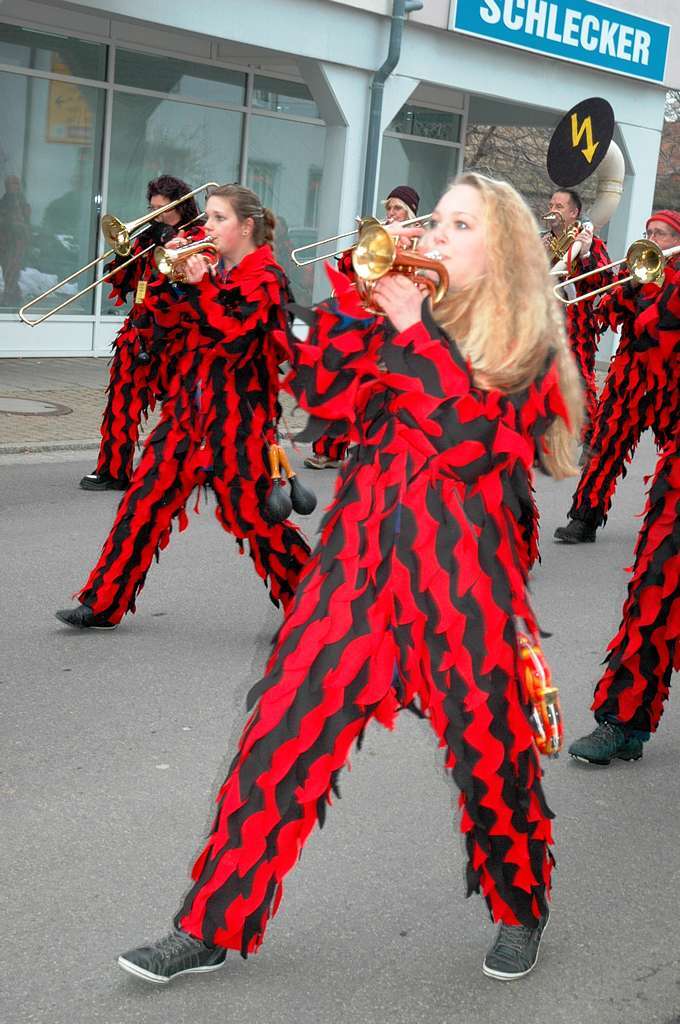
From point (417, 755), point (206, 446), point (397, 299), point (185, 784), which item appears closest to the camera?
point (397, 299)

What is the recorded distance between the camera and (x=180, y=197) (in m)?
8.63

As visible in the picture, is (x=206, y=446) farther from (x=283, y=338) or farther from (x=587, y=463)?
(x=587, y=463)

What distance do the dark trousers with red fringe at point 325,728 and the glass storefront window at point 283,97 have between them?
576 inches

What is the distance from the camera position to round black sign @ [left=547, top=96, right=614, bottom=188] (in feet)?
32.9

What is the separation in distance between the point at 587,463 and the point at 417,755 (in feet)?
12.2

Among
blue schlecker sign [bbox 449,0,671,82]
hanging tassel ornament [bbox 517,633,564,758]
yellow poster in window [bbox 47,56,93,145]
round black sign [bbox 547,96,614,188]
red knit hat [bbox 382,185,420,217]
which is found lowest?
hanging tassel ornament [bbox 517,633,564,758]

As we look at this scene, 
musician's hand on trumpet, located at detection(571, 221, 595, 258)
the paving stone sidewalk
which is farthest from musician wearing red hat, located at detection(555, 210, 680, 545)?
the paving stone sidewalk

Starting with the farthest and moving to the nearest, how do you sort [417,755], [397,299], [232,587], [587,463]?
1. [587,463]
2. [232,587]
3. [417,755]
4. [397,299]

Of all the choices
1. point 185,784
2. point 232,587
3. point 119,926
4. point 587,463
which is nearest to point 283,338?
point 119,926

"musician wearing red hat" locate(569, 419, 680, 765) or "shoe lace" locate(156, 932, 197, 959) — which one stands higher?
"musician wearing red hat" locate(569, 419, 680, 765)

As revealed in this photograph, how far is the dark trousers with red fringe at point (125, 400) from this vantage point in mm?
8602

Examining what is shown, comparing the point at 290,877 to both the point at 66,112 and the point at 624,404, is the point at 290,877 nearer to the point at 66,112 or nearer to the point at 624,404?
the point at 624,404

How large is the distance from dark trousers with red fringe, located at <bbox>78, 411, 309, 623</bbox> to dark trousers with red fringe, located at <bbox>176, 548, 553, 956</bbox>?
2437 millimetres

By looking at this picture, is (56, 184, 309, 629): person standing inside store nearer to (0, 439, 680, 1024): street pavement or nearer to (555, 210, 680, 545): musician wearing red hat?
(0, 439, 680, 1024): street pavement
